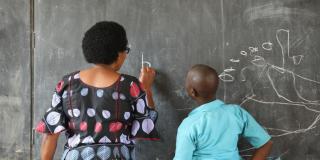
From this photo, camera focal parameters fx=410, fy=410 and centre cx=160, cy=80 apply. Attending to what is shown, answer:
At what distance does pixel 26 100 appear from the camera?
105 inches

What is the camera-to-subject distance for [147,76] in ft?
7.85

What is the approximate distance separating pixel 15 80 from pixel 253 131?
159 centimetres

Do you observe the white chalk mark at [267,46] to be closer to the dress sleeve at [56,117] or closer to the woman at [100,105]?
the woman at [100,105]

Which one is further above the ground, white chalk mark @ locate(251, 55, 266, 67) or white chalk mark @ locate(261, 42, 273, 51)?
white chalk mark @ locate(261, 42, 273, 51)

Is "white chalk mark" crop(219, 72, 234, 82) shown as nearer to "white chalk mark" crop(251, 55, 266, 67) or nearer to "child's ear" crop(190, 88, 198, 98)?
"white chalk mark" crop(251, 55, 266, 67)

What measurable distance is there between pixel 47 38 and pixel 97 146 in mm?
1009

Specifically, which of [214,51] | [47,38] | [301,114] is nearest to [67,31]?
[47,38]

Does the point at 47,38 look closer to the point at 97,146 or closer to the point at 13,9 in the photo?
the point at 13,9

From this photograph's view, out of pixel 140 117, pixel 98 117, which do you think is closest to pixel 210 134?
pixel 140 117

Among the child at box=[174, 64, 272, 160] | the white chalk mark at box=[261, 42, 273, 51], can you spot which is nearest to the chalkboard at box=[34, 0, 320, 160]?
the white chalk mark at box=[261, 42, 273, 51]

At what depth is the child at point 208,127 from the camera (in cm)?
186

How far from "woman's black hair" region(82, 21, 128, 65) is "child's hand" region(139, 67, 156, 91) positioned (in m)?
0.48

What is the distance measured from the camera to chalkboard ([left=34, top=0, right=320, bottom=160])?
89.7 inches

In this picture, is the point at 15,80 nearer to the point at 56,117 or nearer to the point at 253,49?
the point at 56,117
